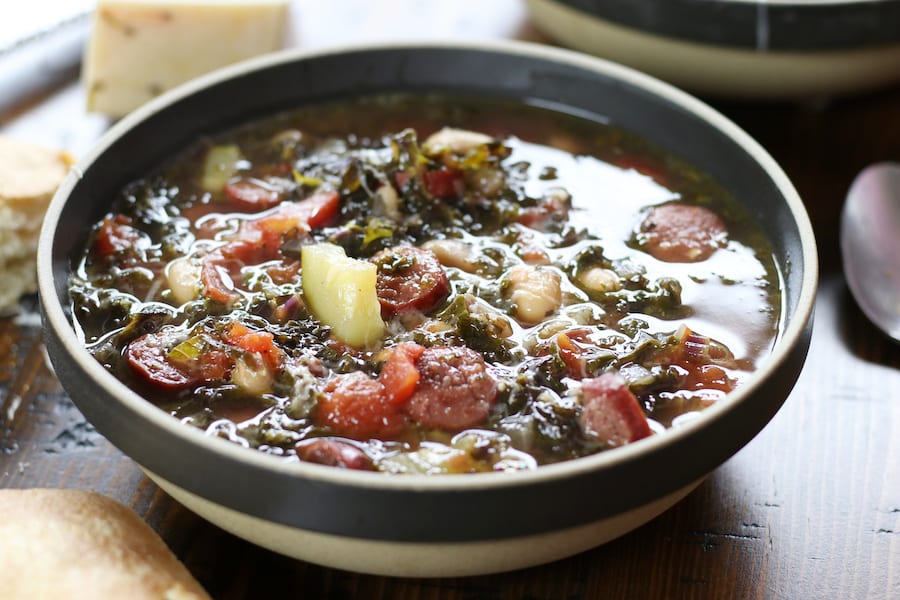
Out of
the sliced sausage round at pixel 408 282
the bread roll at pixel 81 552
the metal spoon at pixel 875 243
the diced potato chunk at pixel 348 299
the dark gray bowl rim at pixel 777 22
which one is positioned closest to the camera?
the bread roll at pixel 81 552

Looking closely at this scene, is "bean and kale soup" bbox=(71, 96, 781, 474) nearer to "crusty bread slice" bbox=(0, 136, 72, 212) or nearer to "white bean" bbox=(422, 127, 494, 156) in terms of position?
"white bean" bbox=(422, 127, 494, 156)

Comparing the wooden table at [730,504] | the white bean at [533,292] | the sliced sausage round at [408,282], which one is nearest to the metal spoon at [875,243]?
the wooden table at [730,504]

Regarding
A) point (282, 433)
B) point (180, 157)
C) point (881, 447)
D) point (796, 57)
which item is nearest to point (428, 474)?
point (282, 433)

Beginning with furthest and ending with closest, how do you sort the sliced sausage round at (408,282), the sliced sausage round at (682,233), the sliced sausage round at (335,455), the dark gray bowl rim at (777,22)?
the dark gray bowl rim at (777,22)
the sliced sausage round at (682,233)
the sliced sausage round at (408,282)
the sliced sausage round at (335,455)

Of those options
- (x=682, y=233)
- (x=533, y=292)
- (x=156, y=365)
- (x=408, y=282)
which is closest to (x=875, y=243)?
(x=682, y=233)

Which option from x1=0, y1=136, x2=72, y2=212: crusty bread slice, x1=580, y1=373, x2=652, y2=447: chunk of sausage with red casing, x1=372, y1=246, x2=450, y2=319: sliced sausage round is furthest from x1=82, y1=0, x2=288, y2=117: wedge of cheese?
x1=580, y1=373, x2=652, y2=447: chunk of sausage with red casing

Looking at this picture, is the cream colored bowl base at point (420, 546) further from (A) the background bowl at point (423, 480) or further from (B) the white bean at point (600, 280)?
(B) the white bean at point (600, 280)
